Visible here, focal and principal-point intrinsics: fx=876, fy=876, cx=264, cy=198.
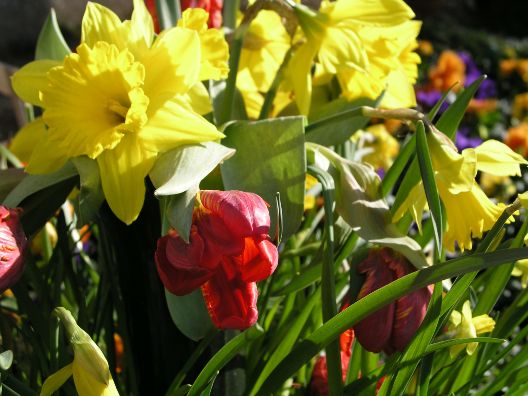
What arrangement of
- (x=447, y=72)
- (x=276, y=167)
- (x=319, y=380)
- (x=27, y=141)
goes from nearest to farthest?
(x=276, y=167)
(x=27, y=141)
(x=319, y=380)
(x=447, y=72)

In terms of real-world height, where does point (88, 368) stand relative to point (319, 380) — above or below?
above

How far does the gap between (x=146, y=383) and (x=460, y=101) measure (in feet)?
1.26

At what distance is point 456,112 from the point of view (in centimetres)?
73

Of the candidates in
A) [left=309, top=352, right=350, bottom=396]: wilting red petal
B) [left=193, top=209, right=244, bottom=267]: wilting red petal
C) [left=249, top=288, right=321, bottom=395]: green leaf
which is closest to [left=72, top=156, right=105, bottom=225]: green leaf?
[left=193, top=209, right=244, bottom=267]: wilting red petal

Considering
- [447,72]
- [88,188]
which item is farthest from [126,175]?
[447,72]

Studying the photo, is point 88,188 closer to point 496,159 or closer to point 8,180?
point 8,180

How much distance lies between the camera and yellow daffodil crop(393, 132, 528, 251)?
65 centimetres

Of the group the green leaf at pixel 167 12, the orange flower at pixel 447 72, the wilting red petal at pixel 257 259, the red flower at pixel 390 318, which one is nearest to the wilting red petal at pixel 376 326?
the red flower at pixel 390 318

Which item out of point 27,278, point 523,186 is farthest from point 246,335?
point 523,186

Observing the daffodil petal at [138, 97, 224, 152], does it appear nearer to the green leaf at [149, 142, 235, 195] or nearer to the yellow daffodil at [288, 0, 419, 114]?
the green leaf at [149, 142, 235, 195]

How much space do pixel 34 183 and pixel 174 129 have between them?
0.12 m

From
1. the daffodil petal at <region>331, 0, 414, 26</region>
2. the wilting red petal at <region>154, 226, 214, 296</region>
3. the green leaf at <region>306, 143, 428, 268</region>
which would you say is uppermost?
the daffodil petal at <region>331, 0, 414, 26</region>

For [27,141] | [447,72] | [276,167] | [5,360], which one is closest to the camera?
[5,360]

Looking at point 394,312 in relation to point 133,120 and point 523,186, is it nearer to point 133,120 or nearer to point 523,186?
point 133,120
